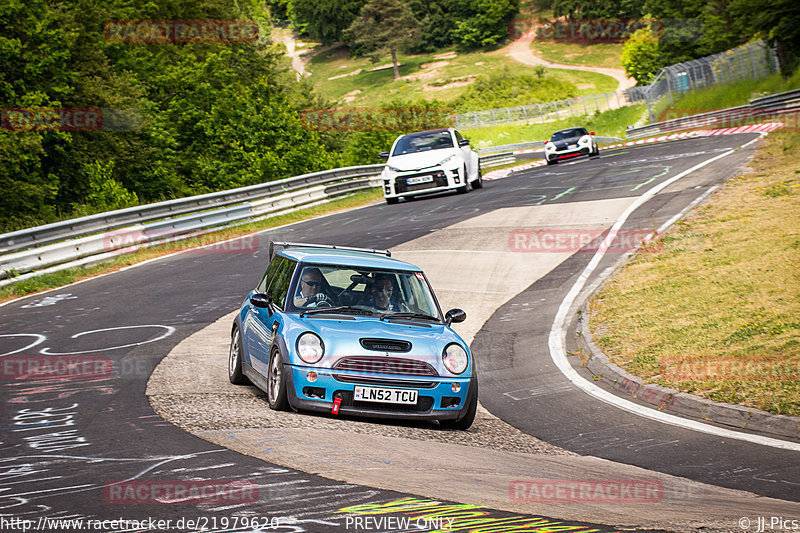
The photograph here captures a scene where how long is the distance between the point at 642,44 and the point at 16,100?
Result: 7811cm

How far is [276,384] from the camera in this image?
8047 millimetres

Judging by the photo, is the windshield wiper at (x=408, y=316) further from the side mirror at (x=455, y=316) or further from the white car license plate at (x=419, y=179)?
the white car license plate at (x=419, y=179)

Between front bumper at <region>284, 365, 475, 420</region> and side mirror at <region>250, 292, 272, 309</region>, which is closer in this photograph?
front bumper at <region>284, 365, 475, 420</region>

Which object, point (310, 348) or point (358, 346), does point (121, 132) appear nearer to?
point (310, 348)

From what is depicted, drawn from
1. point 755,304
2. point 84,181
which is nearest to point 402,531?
point 755,304

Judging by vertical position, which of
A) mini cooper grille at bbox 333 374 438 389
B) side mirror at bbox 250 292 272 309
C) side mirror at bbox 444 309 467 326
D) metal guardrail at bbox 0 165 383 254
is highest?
metal guardrail at bbox 0 165 383 254

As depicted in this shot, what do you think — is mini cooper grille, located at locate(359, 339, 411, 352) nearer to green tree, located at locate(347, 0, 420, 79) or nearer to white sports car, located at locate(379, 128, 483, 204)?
white sports car, located at locate(379, 128, 483, 204)

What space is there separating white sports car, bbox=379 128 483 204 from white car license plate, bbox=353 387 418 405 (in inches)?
718

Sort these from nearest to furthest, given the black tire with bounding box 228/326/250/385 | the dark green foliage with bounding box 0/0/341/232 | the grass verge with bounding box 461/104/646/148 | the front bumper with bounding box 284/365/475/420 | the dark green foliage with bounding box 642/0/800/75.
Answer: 1. the front bumper with bounding box 284/365/475/420
2. the black tire with bounding box 228/326/250/385
3. the dark green foliage with bounding box 0/0/341/232
4. the dark green foliage with bounding box 642/0/800/75
5. the grass verge with bounding box 461/104/646/148

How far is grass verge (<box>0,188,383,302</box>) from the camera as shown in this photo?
54.5 ft

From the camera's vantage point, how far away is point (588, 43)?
13412 centimetres

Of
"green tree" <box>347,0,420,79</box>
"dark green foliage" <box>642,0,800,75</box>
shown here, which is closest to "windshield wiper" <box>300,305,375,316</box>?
"dark green foliage" <box>642,0,800,75</box>

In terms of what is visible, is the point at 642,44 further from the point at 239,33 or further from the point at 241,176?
the point at 241,176

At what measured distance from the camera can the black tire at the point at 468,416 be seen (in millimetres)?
8039
